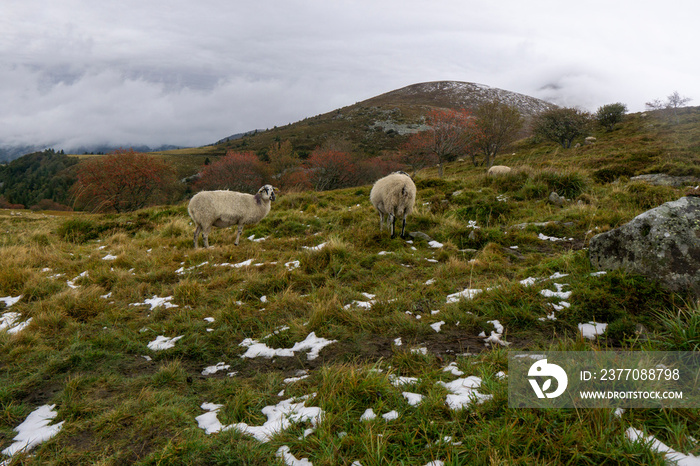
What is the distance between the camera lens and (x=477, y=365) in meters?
2.96

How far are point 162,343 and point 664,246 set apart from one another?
6572 millimetres

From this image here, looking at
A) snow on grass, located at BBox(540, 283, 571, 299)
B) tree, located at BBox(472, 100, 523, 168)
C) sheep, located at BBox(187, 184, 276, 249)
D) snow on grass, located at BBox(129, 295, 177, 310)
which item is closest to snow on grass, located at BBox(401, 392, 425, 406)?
snow on grass, located at BBox(540, 283, 571, 299)

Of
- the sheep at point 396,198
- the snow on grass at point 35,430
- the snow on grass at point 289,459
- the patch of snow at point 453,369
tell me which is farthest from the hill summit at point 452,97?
the snow on grass at point 289,459

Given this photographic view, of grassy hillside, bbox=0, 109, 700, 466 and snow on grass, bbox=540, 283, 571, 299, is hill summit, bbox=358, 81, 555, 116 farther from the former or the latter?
snow on grass, bbox=540, 283, 571, 299

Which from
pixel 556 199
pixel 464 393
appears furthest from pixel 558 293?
pixel 556 199

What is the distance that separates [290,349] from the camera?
391 centimetres

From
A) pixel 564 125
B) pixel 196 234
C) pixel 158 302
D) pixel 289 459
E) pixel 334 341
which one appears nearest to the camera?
pixel 289 459

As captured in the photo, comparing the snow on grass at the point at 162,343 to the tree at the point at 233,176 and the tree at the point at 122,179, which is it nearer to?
the tree at the point at 122,179

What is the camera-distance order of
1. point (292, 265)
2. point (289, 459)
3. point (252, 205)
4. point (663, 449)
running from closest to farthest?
point (663, 449), point (289, 459), point (292, 265), point (252, 205)

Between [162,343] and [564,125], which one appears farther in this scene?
[564,125]

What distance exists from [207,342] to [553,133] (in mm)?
52137

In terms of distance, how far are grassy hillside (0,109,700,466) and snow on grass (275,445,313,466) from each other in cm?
3

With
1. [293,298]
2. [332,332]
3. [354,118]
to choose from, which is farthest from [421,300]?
[354,118]

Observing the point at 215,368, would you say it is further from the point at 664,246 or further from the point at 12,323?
the point at 664,246
